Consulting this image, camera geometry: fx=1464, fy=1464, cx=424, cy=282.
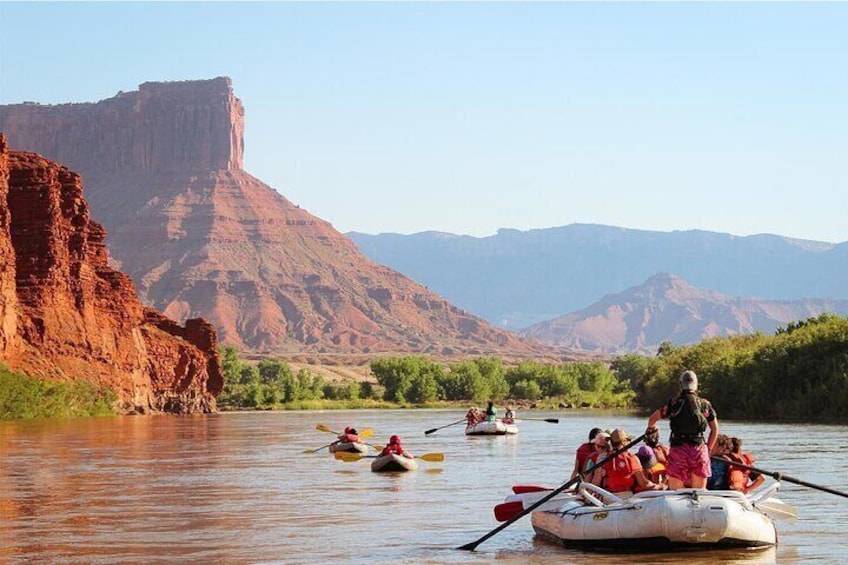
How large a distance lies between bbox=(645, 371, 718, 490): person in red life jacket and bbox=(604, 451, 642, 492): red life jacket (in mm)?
1210

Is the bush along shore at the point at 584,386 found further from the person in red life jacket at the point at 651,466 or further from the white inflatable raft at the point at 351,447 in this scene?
the person in red life jacket at the point at 651,466

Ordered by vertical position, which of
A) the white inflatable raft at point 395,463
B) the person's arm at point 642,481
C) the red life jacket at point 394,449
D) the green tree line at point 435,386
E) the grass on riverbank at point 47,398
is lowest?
the white inflatable raft at point 395,463

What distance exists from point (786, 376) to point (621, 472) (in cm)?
6935

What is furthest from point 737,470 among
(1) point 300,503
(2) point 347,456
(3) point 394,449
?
(2) point 347,456

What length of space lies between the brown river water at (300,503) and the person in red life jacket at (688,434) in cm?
128

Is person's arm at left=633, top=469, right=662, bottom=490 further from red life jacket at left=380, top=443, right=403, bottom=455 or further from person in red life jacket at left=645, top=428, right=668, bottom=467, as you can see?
red life jacket at left=380, top=443, right=403, bottom=455

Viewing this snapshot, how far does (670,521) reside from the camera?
22.9 m

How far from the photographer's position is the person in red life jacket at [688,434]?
900 inches

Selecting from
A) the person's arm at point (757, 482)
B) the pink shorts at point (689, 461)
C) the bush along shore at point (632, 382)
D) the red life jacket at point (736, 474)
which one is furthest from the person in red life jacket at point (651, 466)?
the bush along shore at point (632, 382)

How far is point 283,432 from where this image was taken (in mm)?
82250

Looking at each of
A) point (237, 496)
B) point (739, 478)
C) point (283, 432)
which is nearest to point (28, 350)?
point (283, 432)

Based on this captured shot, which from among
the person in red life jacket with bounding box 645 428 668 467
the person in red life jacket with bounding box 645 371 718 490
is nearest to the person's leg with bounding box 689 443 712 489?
the person in red life jacket with bounding box 645 371 718 490

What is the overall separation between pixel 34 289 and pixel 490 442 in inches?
2212

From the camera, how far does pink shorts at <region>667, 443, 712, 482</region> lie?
23.2 meters
